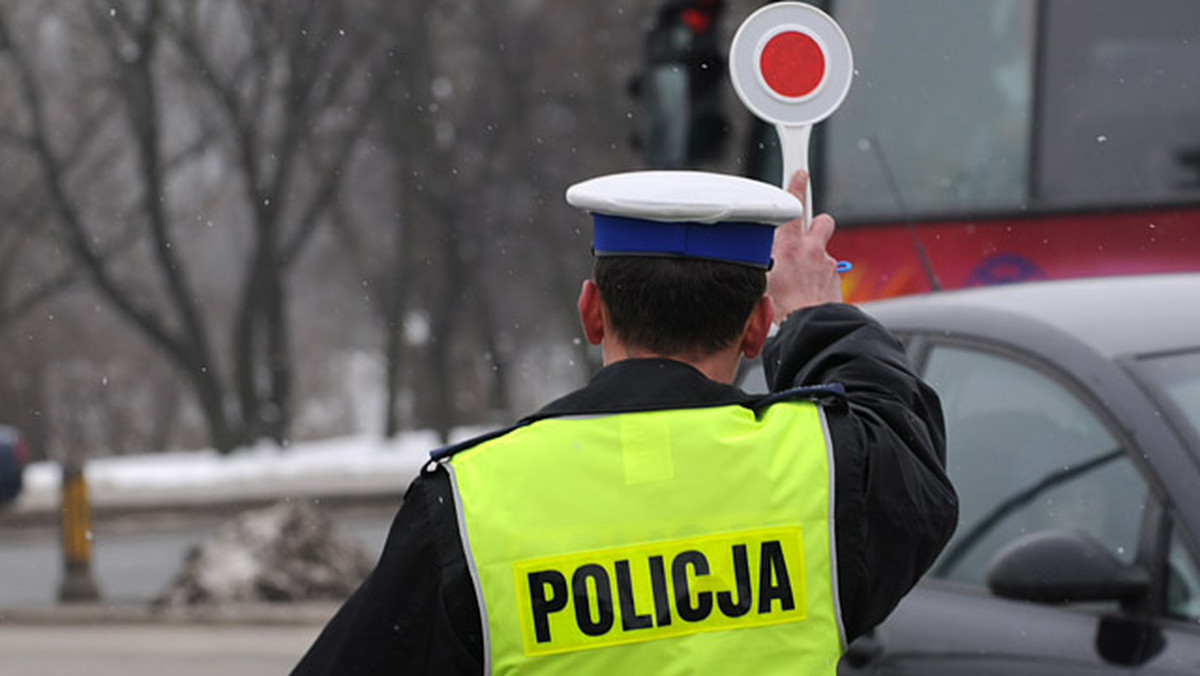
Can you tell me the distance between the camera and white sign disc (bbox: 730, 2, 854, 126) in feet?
8.52

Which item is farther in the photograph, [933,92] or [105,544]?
[105,544]

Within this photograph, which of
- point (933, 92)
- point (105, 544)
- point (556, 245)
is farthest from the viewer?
point (556, 245)

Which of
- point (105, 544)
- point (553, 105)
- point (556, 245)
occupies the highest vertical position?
point (553, 105)

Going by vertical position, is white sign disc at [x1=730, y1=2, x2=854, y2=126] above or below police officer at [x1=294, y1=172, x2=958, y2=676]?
above

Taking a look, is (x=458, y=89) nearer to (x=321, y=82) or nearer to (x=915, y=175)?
(x=321, y=82)

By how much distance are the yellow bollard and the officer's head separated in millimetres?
11581

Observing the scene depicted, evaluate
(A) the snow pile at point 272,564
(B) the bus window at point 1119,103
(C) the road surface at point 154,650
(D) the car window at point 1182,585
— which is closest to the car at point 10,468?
(C) the road surface at point 154,650

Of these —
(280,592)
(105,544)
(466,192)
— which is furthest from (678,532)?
(466,192)

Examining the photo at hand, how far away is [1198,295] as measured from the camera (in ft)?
12.2

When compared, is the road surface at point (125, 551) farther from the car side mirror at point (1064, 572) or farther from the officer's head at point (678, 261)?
the officer's head at point (678, 261)

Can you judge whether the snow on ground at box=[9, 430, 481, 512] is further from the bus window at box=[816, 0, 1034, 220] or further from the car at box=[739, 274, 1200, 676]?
the car at box=[739, 274, 1200, 676]

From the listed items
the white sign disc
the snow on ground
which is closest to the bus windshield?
the white sign disc

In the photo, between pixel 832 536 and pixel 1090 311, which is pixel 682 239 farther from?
pixel 1090 311

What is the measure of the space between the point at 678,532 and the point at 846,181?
5248 mm
